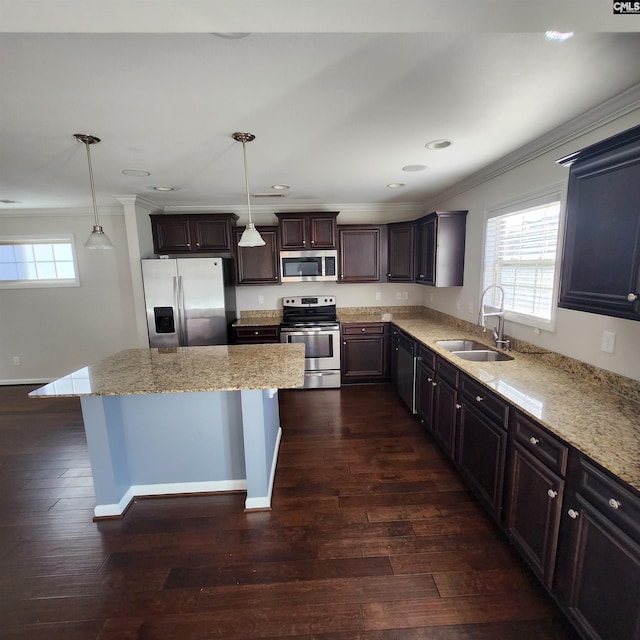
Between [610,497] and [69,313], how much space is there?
5.72 m

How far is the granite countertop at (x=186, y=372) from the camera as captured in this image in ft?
5.92

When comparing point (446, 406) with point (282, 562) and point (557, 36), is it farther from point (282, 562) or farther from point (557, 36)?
point (557, 36)

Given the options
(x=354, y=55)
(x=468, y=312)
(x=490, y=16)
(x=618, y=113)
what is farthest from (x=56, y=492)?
(x=618, y=113)

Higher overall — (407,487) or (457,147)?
(457,147)

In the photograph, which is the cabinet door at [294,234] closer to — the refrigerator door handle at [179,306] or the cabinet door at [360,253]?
the cabinet door at [360,253]

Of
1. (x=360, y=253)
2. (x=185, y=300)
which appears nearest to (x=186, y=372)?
(x=185, y=300)

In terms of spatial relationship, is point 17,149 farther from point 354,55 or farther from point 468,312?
point 468,312

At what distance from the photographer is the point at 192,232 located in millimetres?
4098

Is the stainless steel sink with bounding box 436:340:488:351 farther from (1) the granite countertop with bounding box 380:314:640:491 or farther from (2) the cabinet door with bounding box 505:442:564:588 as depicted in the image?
(2) the cabinet door with bounding box 505:442:564:588

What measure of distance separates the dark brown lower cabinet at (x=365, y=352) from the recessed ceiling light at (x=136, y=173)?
2660mm

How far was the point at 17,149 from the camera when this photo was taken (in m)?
2.17

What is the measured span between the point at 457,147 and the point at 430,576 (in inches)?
106

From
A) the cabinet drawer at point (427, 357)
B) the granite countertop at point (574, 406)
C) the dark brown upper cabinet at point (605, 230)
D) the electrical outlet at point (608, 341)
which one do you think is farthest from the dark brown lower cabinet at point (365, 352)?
the dark brown upper cabinet at point (605, 230)

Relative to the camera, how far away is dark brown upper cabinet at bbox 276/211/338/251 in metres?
4.17
